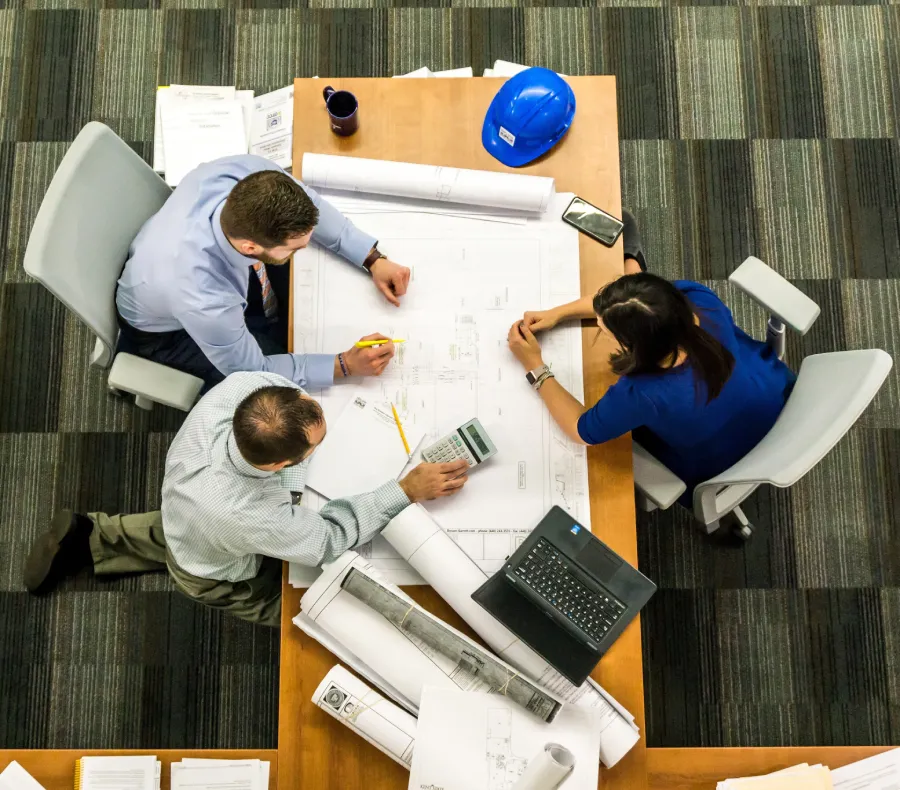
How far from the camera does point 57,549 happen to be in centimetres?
200

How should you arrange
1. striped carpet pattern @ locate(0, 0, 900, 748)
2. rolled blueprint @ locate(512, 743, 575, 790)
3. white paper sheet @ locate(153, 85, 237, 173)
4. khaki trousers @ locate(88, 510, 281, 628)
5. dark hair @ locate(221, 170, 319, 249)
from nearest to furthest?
1. rolled blueprint @ locate(512, 743, 575, 790)
2. dark hair @ locate(221, 170, 319, 249)
3. khaki trousers @ locate(88, 510, 281, 628)
4. striped carpet pattern @ locate(0, 0, 900, 748)
5. white paper sheet @ locate(153, 85, 237, 173)

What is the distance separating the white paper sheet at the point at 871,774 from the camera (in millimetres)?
1419

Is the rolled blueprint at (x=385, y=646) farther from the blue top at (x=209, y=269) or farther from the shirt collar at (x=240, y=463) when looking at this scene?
the blue top at (x=209, y=269)

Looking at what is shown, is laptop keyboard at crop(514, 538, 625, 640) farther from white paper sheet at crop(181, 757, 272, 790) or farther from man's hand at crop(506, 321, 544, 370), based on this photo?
white paper sheet at crop(181, 757, 272, 790)

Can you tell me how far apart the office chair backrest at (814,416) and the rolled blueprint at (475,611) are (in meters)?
0.49

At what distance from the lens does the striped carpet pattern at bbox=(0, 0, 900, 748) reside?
2.12m

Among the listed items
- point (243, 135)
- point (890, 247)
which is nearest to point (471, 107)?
point (243, 135)

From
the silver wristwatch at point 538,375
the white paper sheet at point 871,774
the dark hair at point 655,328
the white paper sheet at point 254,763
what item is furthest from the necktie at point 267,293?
the white paper sheet at point 871,774

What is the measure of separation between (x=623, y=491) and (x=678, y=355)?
28cm

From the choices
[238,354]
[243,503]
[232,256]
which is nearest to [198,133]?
[232,256]

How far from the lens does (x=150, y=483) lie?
224cm

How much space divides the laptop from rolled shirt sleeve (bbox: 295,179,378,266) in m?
0.66

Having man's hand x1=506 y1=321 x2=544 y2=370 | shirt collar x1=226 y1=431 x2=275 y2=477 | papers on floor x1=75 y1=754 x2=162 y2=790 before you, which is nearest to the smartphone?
man's hand x1=506 y1=321 x2=544 y2=370

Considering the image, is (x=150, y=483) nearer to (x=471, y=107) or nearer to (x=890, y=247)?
(x=471, y=107)
